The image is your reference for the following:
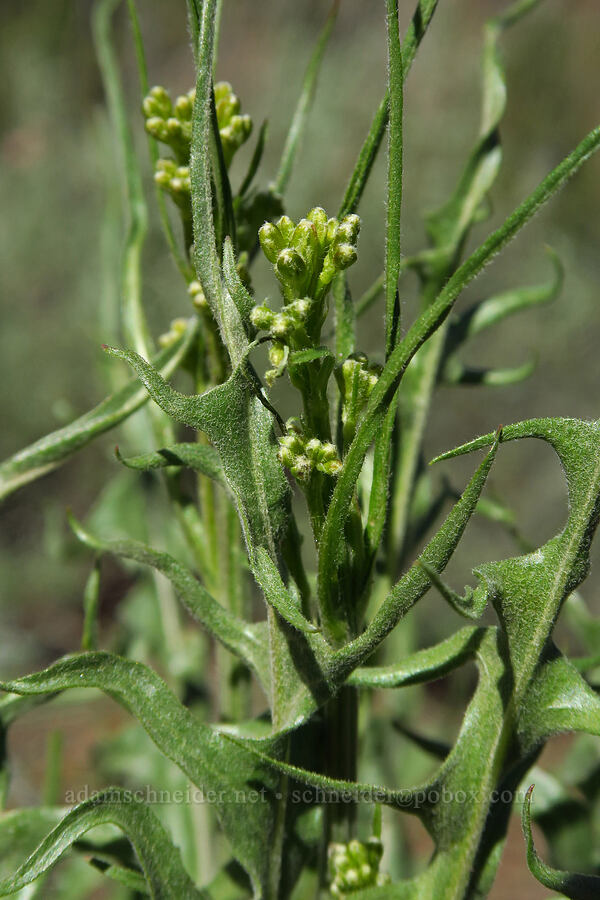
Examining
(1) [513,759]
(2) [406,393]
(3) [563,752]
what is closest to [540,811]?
(1) [513,759]

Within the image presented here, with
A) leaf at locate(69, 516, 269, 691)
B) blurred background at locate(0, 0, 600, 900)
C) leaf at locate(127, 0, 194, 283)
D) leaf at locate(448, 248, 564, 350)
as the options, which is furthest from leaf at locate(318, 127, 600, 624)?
blurred background at locate(0, 0, 600, 900)

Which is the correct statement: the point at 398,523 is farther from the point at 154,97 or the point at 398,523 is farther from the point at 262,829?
the point at 154,97

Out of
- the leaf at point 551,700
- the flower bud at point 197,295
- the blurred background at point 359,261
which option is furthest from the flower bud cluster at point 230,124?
the blurred background at point 359,261

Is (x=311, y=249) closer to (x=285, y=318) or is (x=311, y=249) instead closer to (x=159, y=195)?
(x=285, y=318)

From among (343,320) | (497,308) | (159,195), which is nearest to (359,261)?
(497,308)

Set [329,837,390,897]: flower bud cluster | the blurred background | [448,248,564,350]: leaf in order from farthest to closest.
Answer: the blurred background → [448,248,564,350]: leaf → [329,837,390,897]: flower bud cluster

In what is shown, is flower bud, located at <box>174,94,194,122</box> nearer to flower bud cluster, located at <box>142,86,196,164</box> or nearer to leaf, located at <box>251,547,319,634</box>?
flower bud cluster, located at <box>142,86,196,164</box>

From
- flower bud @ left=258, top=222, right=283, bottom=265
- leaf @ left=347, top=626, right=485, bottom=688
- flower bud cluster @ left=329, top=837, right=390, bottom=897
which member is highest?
flower bud @ left=258, top=222, right=283, bottom=265
